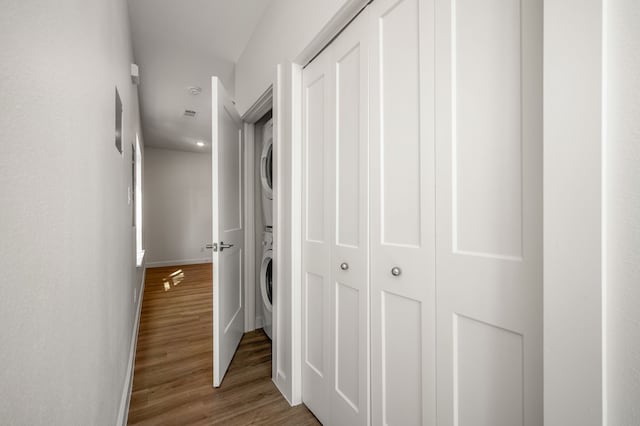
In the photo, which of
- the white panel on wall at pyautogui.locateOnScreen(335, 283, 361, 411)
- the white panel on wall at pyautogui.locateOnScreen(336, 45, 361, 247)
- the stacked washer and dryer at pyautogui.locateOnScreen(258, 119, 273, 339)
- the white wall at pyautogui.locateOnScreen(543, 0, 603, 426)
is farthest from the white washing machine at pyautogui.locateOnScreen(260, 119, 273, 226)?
the white wall at pyautogui.locateOnScreen(543, 0, 603, 426)

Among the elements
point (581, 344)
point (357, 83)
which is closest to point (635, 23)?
point (581, 344)

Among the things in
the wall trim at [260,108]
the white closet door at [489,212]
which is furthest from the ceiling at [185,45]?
the white closet door at [489,212]

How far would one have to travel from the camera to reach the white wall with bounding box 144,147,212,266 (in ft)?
21.5

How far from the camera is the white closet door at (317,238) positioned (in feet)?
5.02

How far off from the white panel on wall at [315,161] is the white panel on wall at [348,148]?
146mm

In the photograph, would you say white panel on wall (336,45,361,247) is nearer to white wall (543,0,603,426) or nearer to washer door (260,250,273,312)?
white wall (543,0,603,426)

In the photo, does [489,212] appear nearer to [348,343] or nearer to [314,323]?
[348,343]

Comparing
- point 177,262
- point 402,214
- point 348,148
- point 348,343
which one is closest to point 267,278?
point 348,343

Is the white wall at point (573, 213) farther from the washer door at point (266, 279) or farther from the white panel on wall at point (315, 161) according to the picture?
the washer door at point (266, 279)

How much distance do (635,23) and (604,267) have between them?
460 mm

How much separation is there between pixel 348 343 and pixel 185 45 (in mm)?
2920

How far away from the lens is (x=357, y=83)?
1335 millimetres

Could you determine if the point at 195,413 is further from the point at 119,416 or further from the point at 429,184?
the point at 429,184

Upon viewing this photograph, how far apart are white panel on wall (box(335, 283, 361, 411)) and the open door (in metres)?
0.90
